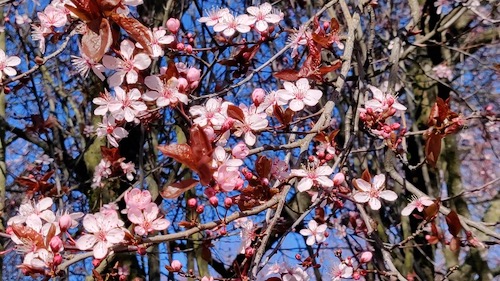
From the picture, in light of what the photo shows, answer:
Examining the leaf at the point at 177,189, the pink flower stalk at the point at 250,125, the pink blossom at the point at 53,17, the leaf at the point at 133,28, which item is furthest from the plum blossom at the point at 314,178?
the pink blossom at the point at 53,17

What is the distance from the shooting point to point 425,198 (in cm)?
152

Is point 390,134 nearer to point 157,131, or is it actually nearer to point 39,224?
point 39,224

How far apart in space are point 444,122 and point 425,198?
0.67 ft

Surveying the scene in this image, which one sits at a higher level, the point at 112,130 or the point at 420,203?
the point at 112,130

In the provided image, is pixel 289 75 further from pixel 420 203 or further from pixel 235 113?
pixel 420 203

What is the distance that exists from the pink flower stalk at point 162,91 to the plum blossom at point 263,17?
41 centimetres

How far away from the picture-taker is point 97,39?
4.13 ft

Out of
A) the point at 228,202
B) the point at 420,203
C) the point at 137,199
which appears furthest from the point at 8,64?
the point at 420,203

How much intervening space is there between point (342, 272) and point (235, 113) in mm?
563

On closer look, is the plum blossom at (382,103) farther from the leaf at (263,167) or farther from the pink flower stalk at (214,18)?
the pink flower stalk at (214,18)

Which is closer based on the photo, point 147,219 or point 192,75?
point 147,219

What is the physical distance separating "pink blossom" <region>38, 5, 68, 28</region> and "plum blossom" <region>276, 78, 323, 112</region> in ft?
1.93

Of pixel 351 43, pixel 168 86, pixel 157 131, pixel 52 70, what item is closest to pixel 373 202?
pixel 351 43

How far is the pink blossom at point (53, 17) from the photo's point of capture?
1.51 m
